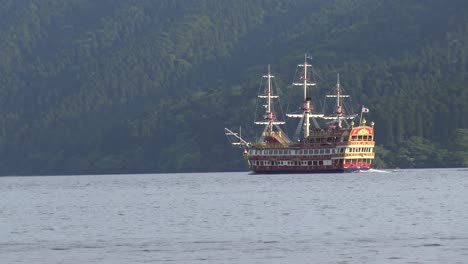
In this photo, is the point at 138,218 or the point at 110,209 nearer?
the point at 138,218

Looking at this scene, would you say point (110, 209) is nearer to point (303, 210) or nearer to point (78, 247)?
point (303, 210)

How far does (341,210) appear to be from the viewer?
106750 millimetres

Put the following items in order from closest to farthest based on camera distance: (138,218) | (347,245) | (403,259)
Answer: (403,259)
(347,245)
(138,218)

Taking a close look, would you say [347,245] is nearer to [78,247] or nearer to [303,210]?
[78,247]

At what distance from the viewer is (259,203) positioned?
125 meters

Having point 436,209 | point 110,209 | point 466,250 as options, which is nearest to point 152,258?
point 466,250

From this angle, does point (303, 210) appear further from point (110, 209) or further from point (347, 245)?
point (347, 245)

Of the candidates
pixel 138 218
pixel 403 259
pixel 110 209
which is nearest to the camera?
pixel 403 259

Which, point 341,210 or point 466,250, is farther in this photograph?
point 341,210

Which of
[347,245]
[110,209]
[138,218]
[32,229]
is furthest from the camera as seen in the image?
[110,209]

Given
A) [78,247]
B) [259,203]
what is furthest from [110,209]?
[78,247]

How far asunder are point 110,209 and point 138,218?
1751cm

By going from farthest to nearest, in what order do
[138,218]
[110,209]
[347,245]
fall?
[110,209]
[138,218]
[347,245]

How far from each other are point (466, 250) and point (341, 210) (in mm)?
38798
